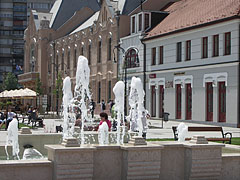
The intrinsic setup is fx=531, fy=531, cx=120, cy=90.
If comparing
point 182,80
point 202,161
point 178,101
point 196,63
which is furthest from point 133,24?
point 202,161

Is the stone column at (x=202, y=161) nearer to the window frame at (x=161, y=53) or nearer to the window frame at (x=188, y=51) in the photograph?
the window frame at (x=188, y=51)

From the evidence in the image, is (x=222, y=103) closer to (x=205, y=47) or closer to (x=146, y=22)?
(x=205, y=47)

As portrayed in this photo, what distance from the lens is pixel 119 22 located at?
51.5 meters

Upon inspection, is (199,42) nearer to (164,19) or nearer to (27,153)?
(164,19)

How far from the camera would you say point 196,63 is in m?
38.8

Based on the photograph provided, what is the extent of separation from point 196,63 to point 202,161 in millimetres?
28488

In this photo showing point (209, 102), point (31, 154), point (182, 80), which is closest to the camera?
point (31, 154)

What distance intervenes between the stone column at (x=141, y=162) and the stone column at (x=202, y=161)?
2.33 ft

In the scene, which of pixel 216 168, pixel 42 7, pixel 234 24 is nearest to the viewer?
pixel 216 168

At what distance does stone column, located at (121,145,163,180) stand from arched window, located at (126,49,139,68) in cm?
3781

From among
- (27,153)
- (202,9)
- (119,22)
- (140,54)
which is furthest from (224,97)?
(27,153)

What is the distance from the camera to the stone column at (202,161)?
10688 millimetres

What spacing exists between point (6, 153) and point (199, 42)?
2656cm

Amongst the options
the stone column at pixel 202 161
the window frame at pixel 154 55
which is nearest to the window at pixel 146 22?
the window frame at pixel 154 55
